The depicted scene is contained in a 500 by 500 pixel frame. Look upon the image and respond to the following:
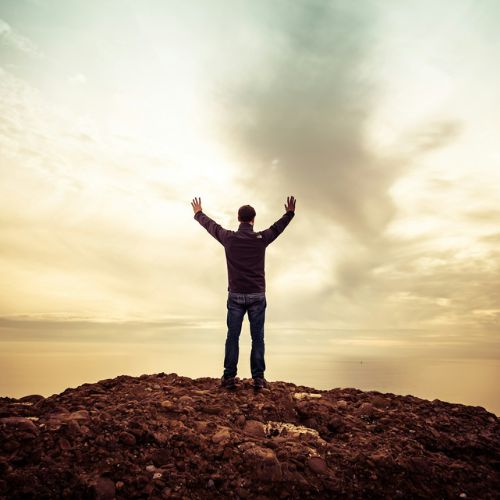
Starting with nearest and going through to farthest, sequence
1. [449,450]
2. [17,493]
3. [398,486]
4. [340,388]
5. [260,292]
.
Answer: [17,493], [398,486], [449,450], [260,292], [340,388]

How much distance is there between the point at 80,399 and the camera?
8953mm

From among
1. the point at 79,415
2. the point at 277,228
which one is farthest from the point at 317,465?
the point at 277,228

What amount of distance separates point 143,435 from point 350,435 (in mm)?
3735

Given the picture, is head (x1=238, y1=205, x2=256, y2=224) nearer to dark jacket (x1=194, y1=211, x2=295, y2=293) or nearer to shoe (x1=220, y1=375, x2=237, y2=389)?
dark jacket (x1=194, y1=211, x2=295, y2=293)

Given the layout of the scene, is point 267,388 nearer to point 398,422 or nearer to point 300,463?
point 398,422

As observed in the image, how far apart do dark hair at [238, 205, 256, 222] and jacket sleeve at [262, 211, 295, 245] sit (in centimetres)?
48

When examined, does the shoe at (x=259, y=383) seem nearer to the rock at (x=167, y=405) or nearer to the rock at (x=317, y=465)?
the rock at (x=167, y=405)

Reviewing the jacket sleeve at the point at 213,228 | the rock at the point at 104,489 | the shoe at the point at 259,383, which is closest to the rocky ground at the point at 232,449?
the rock at the point at 104,489

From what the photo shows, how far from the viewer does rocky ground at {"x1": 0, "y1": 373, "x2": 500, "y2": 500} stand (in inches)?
235

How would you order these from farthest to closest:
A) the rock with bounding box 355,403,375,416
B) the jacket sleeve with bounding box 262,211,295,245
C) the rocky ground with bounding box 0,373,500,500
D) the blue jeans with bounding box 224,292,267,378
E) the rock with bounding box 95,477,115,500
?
the jacket sleeve with bounding box 262,211,295,245 → the blue jeans with bounding box 224,292,267,378 → the rock with bounding box 355,403,375,416 → the rocky ground with bounding box 0,373,500,500 → the rock with bounding box 95,477,115,500

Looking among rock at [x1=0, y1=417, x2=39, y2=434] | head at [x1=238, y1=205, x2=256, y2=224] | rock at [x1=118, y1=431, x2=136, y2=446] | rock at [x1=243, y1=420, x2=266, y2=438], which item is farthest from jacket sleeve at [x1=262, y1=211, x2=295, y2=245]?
rock at [x1=0, y1=417, x2=39, y2=434]

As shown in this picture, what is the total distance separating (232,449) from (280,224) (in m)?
5.09

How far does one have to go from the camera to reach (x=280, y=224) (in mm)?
10102

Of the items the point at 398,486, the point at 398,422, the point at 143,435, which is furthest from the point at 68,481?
the point at 398,422
